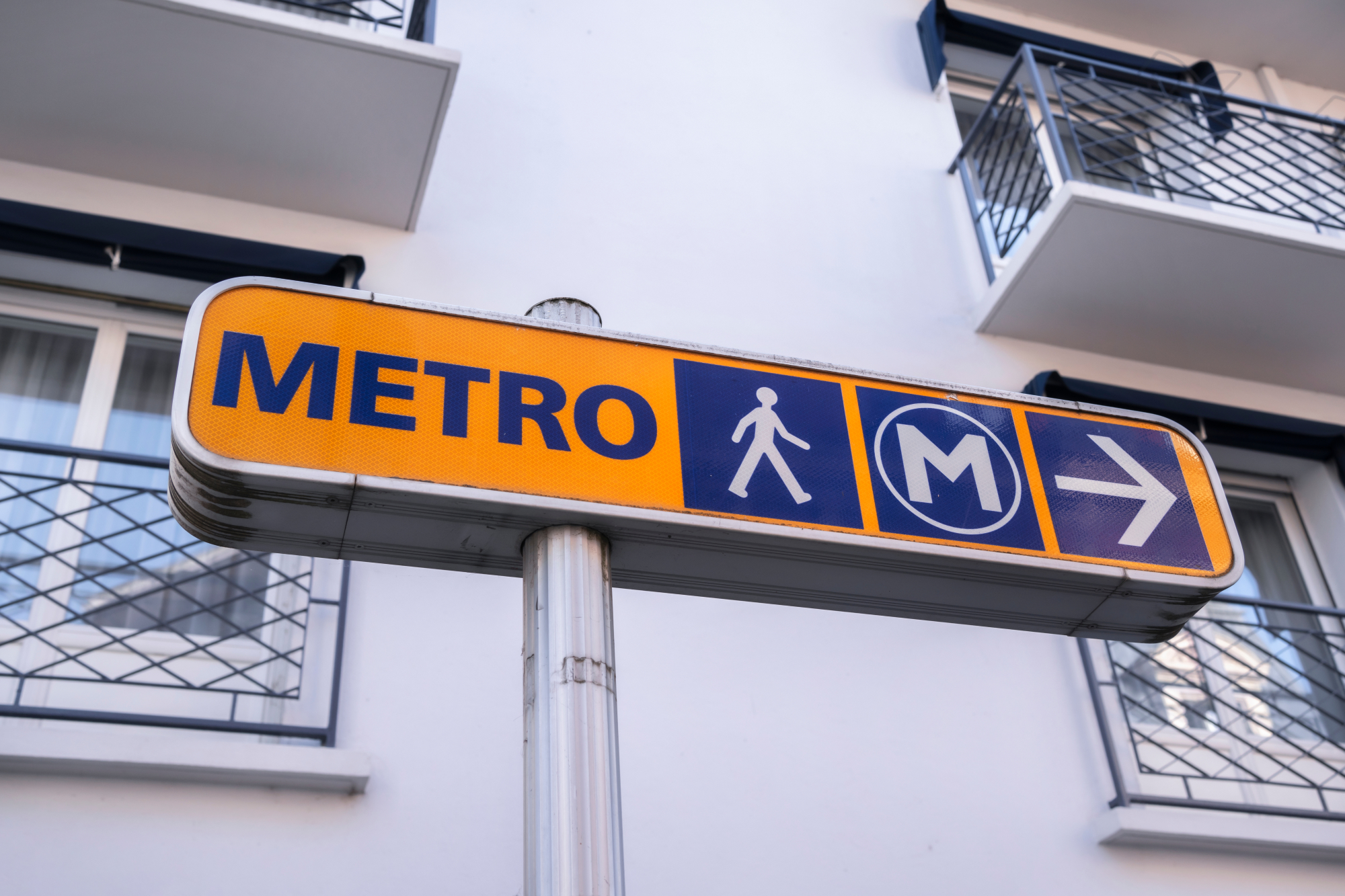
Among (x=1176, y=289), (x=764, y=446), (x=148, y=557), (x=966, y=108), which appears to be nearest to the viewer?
(x=764, y=446)

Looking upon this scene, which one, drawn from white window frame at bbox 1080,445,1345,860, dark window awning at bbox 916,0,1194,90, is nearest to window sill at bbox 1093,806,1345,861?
white window frame at bbox 1080,445,1345,860

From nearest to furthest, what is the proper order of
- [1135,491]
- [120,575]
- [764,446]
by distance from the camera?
[764,446] < [1135,491] < [120,575]

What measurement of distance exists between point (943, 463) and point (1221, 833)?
9.07 ft

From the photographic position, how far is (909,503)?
2.33m

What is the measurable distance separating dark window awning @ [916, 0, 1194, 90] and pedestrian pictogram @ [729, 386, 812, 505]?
4902 millimetres

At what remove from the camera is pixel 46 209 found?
4500 mm

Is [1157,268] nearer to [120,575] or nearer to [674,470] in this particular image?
[674,470]

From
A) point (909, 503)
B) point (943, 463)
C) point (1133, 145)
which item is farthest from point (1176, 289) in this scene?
point (909, 503)

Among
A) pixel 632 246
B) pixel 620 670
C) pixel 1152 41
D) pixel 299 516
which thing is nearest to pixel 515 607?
pixel 620 670

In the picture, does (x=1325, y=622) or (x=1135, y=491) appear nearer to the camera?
(x=1135, y=491)

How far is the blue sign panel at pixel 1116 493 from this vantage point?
2.43 m

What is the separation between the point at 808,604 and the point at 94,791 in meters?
2.35

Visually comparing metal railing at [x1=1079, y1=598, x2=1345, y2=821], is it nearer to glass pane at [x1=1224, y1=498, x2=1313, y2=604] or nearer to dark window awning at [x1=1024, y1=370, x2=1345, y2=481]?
glass pane at [x1=1224, y1=498, x2=1313, y2=604]

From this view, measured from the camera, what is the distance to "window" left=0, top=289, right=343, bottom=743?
3746 millimetres
